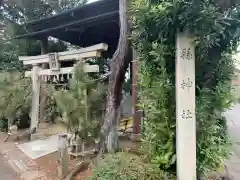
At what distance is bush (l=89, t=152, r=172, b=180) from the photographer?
326 centimetres

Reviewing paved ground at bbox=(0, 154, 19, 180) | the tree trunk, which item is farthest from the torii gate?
paved ground at bbox=(0, 154, 19, 180)

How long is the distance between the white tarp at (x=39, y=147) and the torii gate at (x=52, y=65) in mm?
1194

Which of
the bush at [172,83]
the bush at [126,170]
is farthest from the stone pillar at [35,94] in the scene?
the bush at [172,83]

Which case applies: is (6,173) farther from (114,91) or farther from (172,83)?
(172,83)

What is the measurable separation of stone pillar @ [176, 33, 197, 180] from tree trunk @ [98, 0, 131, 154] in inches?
71.5

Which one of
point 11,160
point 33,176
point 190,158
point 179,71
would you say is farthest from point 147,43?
point 11,160

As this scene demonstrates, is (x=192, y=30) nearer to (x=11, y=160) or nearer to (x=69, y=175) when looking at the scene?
(x=69, y=175)

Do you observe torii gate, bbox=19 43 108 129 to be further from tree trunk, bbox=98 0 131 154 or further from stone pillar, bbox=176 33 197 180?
stone pillar, bbox=176 33 197 180

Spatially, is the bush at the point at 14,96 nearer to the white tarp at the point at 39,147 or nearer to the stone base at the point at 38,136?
the stone base at the point at 38,136

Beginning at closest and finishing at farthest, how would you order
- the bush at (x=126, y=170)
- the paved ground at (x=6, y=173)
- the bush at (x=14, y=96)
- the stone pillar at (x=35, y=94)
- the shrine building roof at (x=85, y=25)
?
the bush at (x=126, y=170), the paved ground at (x=6, y=173), the shrine building roof at (x=85, y=25), the bush at (x=14, y=96), the stone pillar at (x=35, y=94)

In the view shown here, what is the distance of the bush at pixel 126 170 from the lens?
3.26 meters

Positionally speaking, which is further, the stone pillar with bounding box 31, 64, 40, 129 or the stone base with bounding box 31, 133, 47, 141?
the stone pillar with bounding box 31, 64, 40, 129

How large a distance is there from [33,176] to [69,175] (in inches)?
35.6

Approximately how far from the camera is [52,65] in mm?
7836
